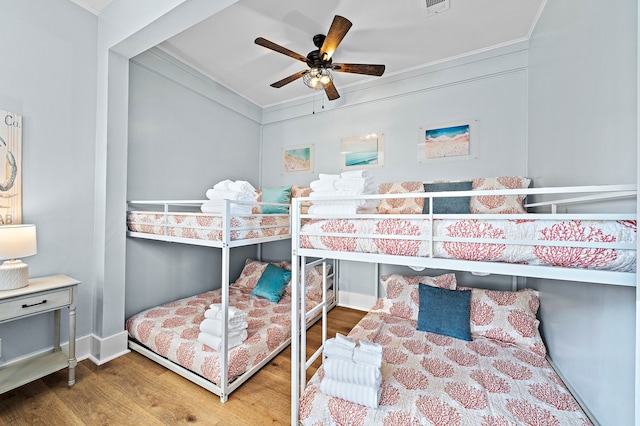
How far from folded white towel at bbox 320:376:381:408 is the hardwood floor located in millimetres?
438

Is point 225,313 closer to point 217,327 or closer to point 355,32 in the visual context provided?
point 217,327

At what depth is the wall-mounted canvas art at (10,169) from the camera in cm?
173

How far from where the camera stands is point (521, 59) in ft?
7.83

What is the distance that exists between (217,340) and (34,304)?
46.3 inches

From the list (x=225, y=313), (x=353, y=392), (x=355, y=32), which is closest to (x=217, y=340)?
(x=225, y=313)

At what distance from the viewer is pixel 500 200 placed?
219 cm

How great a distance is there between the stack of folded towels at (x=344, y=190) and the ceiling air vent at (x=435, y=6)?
1.51 m

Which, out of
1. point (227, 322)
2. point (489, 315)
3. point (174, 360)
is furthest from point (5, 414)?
point (489, 315)

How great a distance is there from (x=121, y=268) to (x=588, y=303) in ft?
10.9

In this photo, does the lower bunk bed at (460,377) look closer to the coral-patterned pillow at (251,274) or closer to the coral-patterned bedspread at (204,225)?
the coral-patterned bedspread at (204,225)

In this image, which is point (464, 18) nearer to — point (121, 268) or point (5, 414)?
point (121, 268)

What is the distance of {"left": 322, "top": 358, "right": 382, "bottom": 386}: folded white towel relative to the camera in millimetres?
1290

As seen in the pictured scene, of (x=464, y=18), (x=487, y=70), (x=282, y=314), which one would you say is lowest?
(x=282, y=314)

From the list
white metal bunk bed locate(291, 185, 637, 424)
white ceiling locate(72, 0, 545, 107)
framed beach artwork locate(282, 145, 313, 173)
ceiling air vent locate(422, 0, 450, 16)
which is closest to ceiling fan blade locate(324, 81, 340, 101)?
white ceiling locate(72, 0, 545, 107)
